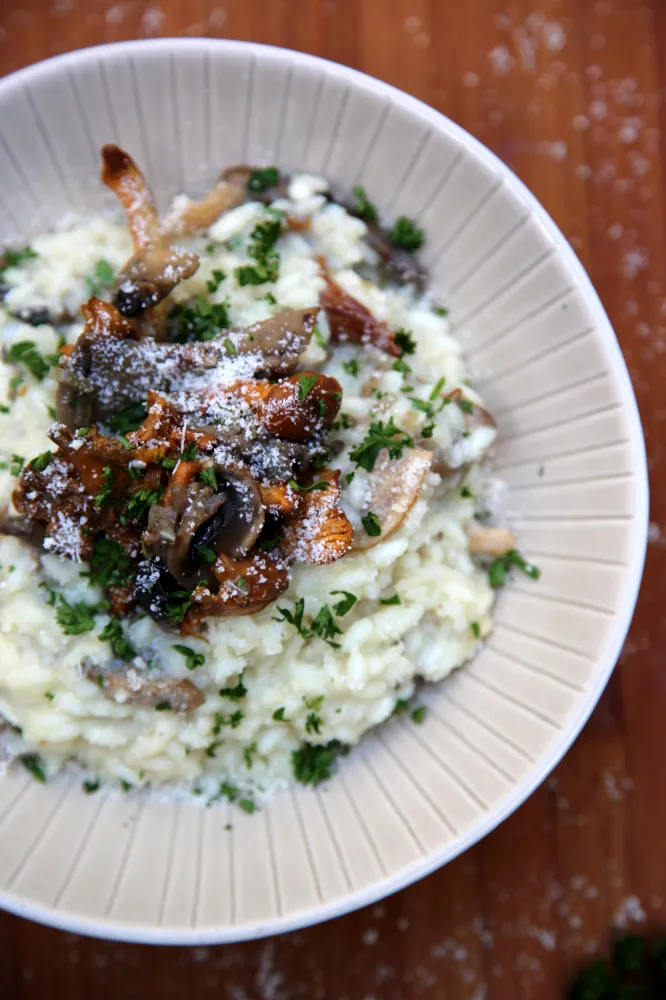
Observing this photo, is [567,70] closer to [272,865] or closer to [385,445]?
[385,445]

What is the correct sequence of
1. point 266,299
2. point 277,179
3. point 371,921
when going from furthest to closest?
1. point 371,921
2. point 277,179
3. point 266,299

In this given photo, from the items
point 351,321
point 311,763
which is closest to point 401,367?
point 351,321

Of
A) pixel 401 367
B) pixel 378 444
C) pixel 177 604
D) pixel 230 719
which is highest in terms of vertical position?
pixel 401 367

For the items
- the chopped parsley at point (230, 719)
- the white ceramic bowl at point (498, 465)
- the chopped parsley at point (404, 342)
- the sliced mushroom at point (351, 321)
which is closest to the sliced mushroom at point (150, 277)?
the sliced mushroom at point (351, 321)

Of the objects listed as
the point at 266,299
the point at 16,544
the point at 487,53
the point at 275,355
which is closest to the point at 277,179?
the point at 266,299

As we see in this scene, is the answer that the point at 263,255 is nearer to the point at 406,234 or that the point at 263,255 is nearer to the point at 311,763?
the point at 406,234

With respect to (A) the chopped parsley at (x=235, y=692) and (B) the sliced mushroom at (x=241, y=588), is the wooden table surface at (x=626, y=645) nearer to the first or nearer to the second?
(A) the chopped parsley at (x=235, y=692)
